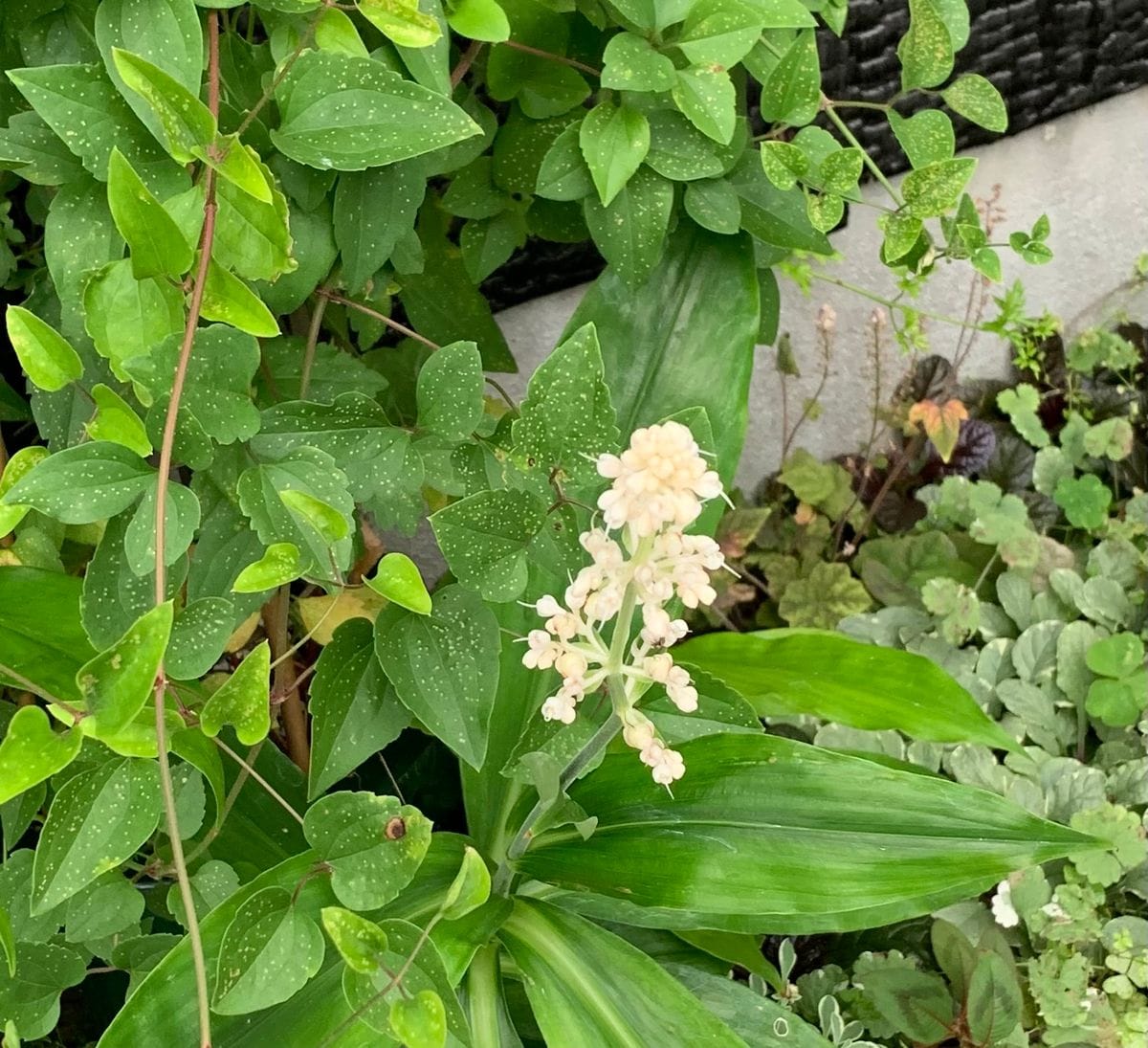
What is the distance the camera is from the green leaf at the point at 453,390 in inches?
19.3

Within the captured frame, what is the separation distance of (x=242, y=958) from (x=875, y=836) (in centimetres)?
36

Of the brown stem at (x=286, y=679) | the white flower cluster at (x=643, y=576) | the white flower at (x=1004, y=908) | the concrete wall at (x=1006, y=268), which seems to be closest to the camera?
the white flower cluster at (x=643, y=576)

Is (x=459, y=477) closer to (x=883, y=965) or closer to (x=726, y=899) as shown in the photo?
(x=726, y=899)

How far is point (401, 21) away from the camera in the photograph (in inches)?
16.6

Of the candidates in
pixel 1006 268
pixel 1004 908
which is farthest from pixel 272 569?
pixel 1006 268

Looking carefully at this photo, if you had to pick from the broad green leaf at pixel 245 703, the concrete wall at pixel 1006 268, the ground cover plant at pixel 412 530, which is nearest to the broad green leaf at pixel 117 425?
the ground cover plant at pixel 412 530

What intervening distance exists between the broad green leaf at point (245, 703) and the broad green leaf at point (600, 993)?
0.30 meters

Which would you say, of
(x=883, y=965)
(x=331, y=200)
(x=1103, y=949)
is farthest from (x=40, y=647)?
(x=1103, y=949)

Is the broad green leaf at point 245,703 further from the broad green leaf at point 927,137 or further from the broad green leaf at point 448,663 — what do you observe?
the broad green leaf at point 927,137

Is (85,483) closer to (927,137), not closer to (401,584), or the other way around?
(401,584)

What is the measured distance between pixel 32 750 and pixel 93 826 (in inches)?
2.4

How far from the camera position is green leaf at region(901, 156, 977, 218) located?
0.55m

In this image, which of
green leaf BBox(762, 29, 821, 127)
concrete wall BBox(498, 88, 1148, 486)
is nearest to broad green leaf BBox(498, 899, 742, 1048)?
green leaf BBox(762, 29, 821, 127)

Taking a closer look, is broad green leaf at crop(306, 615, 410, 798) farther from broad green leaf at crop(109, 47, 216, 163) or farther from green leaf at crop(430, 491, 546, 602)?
broad green leaf at crop(109, 47, 216, 163)
